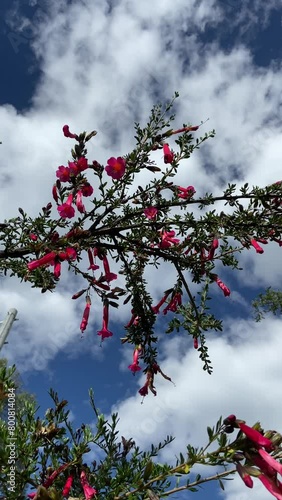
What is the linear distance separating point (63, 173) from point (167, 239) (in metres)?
0.99

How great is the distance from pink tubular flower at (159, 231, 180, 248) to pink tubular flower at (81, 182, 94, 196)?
26.9 inches

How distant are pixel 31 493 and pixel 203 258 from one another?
228 cm

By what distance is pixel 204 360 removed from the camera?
3609 mm

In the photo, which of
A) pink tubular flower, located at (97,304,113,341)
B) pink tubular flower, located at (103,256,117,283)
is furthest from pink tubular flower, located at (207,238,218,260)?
pink tubular flower, located at (97,304,113,341)

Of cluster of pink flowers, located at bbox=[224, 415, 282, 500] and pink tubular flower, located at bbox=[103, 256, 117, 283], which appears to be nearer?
cluster of pink flowers, located at bbox=[224, 415, 282, 500]

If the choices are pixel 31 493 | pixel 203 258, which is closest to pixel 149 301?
pixel 203 258

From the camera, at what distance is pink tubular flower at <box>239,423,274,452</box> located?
1.25 metres

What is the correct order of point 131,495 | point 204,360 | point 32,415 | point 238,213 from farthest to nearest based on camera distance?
point 204,360 → point 238,213 → point 32,415 → point 131,495

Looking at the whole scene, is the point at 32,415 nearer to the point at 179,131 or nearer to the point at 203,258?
the point at 203,258

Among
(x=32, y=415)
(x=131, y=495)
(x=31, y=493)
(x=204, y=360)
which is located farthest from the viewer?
(x=204, y=360)

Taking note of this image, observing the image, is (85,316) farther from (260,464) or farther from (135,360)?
(260,464)

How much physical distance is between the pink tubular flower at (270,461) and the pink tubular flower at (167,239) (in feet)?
7.33

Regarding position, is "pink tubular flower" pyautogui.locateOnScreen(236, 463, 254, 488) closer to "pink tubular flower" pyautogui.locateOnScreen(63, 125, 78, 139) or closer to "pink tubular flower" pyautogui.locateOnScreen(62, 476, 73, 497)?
"pink tubular flower" pyautogui.locateOnScreen(62, 476, 73, 497)

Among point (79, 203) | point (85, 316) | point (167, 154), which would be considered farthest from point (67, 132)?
point (85, 316)
